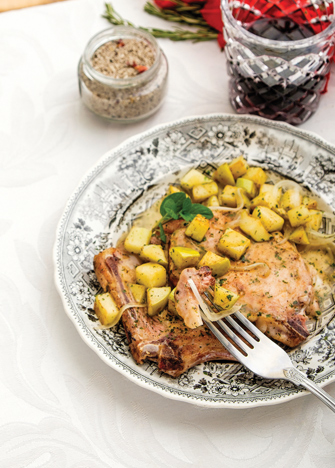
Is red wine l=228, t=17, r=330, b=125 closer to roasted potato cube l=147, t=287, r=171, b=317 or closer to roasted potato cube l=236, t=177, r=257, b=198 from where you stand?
roasted potato cube l=236, t=177, r=257, b=198

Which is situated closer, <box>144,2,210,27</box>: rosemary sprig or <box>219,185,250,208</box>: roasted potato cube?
<box>219,185,250,208</box>: roasted potato cube

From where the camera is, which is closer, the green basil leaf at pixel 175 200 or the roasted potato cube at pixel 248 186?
the green basil leaf at pixel 175 200

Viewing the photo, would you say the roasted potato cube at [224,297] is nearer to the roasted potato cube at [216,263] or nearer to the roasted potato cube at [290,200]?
the roasted potato cube at [216,263]

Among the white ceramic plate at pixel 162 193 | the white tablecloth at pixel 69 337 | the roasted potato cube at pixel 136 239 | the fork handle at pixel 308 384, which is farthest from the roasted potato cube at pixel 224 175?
the fork handle at pixel 308 384

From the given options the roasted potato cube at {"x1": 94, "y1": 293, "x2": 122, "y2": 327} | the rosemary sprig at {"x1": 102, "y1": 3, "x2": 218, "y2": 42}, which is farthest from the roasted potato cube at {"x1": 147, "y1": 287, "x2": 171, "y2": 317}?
the rosemary sprig at {"x1": 102, "y1": 3, "x2": 218, "y2": 42}

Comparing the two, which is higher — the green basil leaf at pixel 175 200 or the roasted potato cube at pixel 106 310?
the green basil leaf at pixel 175 200

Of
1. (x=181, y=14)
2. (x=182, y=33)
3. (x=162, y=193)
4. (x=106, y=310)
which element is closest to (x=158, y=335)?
(x=106, y=310)

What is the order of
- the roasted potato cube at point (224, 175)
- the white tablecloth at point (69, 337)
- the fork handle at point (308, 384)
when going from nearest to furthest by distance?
the fork handle at point (308, 384), the white tablecloth at point (69, 337), the roasted potato cube at point (224, 175)

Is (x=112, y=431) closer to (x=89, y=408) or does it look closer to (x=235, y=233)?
(x=89, y=408)
